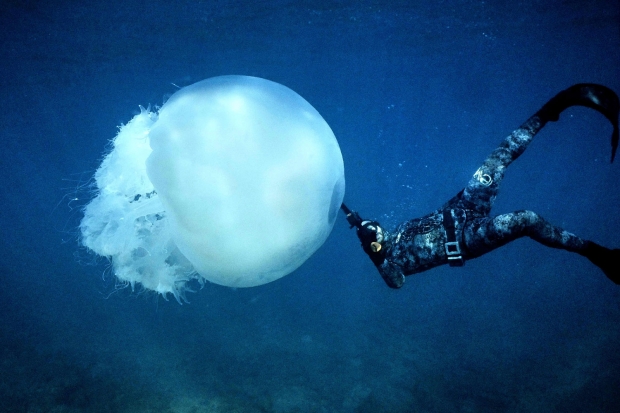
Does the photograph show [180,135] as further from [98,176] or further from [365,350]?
[365,350]

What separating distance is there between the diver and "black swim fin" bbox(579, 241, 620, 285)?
243 millimetres

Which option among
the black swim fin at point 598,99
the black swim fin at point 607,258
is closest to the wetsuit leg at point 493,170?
the black swim fin at point 598,99

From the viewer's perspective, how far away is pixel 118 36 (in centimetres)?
1278

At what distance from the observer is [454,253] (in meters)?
3.68

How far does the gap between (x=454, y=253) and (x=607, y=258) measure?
4.02 feet

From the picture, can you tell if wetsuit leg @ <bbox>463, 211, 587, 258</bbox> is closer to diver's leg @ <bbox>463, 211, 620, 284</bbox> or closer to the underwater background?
diver's leg @ <bbox>463, 211, 620, 284</bbox>

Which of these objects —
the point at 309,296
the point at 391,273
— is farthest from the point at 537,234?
the point at 309,296

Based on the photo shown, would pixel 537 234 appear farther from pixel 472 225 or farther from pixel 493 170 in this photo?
pixel 493 170

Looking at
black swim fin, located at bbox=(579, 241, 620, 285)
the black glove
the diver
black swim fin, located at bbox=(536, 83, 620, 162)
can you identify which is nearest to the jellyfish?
the black glove

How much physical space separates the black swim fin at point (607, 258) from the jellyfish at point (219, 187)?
2.33m

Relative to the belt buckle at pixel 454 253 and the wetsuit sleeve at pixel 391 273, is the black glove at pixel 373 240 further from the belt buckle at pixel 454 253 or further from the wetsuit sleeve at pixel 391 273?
the belt buckle at pixel 454 253

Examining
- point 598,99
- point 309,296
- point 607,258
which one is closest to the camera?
point 607,258

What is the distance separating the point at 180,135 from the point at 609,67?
1000 inches

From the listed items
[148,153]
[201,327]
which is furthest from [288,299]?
[148,153]
